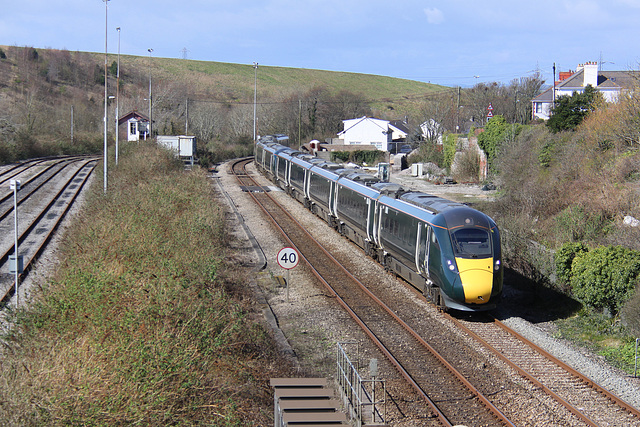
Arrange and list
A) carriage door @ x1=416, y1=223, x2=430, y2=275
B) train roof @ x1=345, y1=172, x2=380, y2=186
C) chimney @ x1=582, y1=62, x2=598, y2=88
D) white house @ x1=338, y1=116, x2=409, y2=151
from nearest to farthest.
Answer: carriage door @ x1=416, y1=223, x2=430, y2=275
train roof @ x1=345, y1=172, x2=380, y2=186
chimney @ x1=582, y1=62, x2=598, y2=88
white house @ x1=338, y1=116, x2=409, y2=151

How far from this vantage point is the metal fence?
912 cm

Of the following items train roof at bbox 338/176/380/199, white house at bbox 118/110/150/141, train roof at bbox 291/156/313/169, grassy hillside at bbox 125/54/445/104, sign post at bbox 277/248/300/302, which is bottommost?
sign post at bbox 277/248/300/302

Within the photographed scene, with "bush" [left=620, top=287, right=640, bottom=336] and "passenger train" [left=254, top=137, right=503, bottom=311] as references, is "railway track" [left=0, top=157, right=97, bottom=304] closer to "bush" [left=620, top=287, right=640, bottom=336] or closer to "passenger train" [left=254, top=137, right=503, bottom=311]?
"passenger train" [left=254, top=137, right=503, bottom=311]

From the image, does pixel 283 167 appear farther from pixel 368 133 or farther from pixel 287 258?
pixel 368 133

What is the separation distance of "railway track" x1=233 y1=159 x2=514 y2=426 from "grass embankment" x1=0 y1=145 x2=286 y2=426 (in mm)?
2683

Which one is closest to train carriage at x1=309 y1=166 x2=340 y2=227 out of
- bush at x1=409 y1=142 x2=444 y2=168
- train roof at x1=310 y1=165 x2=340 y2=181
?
train roof at x1=310 y1=165 x2=340 y2=181

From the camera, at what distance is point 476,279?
14156mm

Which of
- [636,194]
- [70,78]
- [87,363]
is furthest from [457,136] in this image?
[70,78]

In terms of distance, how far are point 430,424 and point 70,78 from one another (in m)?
122

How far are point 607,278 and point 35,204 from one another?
28942 mm

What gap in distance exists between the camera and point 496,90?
278 ft

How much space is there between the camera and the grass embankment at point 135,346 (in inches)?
286

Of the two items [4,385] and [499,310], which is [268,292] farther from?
[4,385]

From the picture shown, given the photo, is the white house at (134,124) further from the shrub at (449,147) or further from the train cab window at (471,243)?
the train cab window at (471,243)
